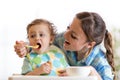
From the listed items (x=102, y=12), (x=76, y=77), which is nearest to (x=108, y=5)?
(x=102, y=12)

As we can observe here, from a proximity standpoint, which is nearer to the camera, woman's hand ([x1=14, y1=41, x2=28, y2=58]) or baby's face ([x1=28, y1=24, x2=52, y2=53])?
woman's hand ([x1=14, y1=41, x2=28, y2=58])

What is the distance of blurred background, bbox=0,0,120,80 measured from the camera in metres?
2.50

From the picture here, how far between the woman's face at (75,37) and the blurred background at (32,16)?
1374 mm

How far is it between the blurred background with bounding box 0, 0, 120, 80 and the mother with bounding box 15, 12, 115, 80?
4.08 feet

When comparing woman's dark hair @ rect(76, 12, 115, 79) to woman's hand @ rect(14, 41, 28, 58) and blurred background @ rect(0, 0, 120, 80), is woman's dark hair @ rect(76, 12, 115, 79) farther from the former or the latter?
blurred background @ rect(0, 0, 120, 80)

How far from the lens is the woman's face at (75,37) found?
1.12 metres

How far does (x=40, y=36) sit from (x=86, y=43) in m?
0.18

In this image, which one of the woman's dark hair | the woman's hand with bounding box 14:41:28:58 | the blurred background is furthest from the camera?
the blurred background

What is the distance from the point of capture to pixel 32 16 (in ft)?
8.46

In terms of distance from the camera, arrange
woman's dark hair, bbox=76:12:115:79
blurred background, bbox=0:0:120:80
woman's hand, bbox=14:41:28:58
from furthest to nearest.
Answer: blurred background, bbox=0:0:120:80 < woman's dark hair, bbox=76:12:115:79 < woman's hand, bbox=14:41:28:58

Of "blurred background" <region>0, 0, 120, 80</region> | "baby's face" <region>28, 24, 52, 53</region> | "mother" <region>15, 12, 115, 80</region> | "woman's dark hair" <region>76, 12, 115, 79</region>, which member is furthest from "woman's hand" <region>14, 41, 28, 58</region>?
"blurred background" <region>0, 0, 120, 80</region>

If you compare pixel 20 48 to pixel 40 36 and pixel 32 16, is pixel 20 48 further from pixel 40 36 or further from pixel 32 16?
pixel 32 16

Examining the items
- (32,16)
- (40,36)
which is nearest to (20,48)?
(40,36)

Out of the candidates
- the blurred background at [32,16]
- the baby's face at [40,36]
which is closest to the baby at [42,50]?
the baby's face at [40,36]
